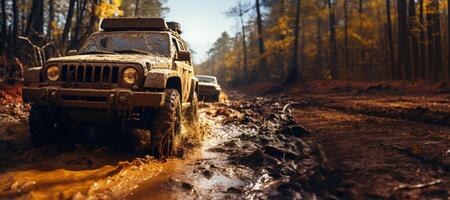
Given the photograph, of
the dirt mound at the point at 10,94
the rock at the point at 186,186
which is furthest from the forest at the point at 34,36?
the rock at the point at 186,186

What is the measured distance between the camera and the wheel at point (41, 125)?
539 cm

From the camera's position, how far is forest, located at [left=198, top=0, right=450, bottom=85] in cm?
2114

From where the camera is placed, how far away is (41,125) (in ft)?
17.9

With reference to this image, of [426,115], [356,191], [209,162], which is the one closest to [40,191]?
[209,162]

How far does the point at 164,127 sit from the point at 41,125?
1.76m

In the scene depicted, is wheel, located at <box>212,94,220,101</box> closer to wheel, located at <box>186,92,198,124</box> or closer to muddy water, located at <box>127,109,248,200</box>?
wheel, located at <box>186,92,198,124</box>

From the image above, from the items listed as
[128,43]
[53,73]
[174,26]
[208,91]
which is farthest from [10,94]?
[208,91]

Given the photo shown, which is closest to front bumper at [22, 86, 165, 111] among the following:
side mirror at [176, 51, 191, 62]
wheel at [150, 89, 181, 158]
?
wheel at [150, 89, 181, 158]

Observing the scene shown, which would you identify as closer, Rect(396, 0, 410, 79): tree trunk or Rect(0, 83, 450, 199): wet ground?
Rect(0, 83, 450, 199): wet ground

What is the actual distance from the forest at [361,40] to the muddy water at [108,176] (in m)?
16.2

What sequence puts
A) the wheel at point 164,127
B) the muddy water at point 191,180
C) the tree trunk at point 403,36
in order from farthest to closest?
the tree trunk at point 403,36, the wheel at point 164,127, the muddy water at point 191,180

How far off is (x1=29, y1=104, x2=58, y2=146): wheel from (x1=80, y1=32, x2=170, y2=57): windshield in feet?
4.50

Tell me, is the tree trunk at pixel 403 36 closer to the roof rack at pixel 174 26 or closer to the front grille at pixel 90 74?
the roof rack at pixel 174 26

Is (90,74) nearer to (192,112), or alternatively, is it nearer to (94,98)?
(94,98)
